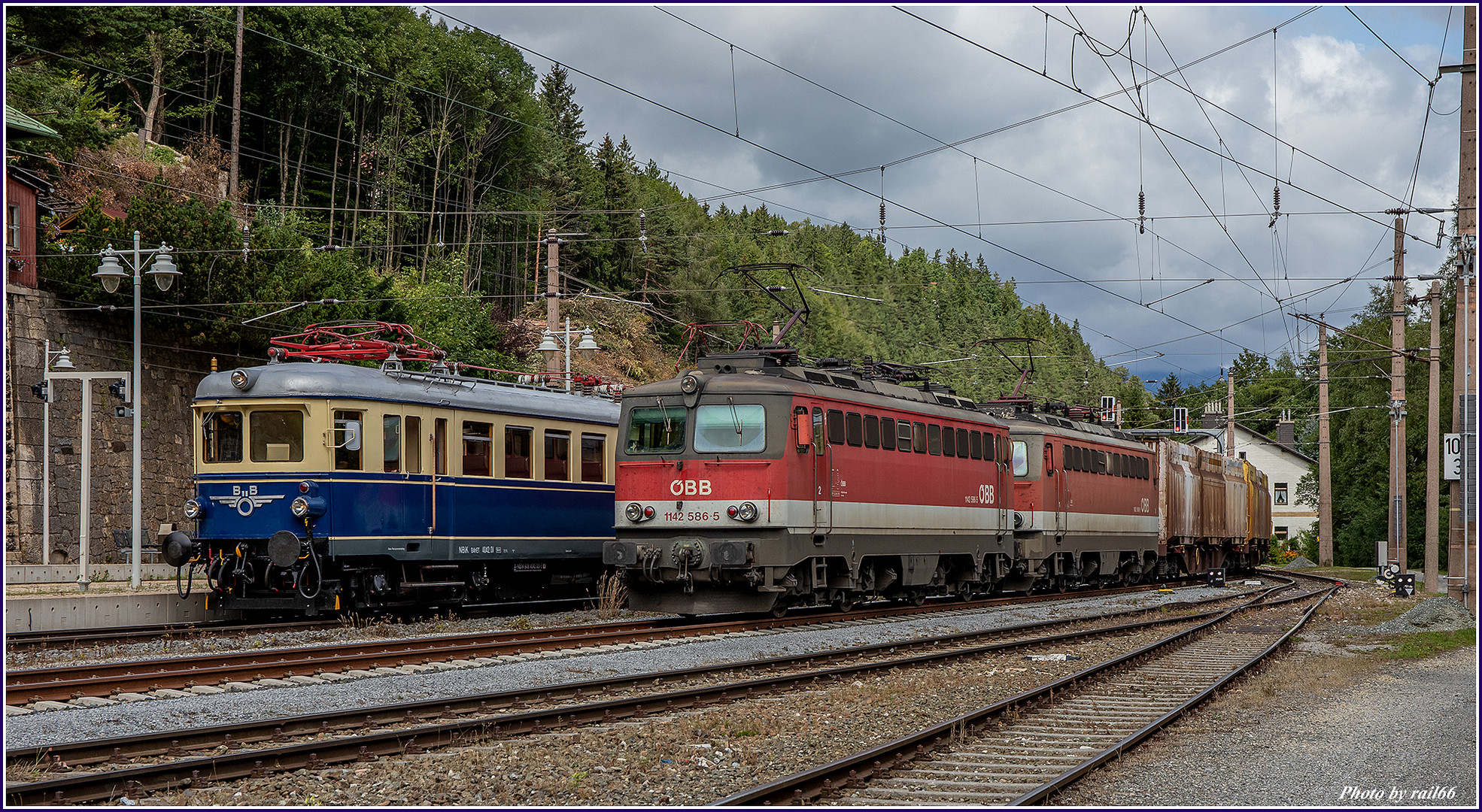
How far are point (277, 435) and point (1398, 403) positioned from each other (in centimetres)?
2848

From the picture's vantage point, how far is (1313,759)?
32.1ft

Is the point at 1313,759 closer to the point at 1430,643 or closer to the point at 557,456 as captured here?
the point at 1430,643

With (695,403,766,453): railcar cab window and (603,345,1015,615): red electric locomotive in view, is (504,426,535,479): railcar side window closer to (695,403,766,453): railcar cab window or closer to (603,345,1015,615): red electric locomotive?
(603,345,1015,615): red electric locomotive

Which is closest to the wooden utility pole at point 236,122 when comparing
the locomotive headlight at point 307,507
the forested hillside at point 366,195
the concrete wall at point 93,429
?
the forested hillside at point 366,195

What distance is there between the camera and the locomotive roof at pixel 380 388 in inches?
725

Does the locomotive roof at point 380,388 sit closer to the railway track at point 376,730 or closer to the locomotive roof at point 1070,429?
the railway track at point 376,730

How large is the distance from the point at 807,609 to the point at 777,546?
346cm

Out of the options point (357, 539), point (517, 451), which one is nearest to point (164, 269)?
point (357, 539)

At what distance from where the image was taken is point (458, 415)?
2016 centimetres

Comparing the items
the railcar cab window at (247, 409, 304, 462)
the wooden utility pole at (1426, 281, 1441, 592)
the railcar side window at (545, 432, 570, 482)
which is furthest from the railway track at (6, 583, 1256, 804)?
the wooden utility pole at (1426, 281, 1441, 592)

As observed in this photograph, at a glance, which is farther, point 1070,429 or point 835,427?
point 1070,429

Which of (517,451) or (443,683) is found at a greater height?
(517,451)

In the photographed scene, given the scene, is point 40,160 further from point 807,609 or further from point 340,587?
point 807,609

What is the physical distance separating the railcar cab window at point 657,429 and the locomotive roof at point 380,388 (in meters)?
2.74
